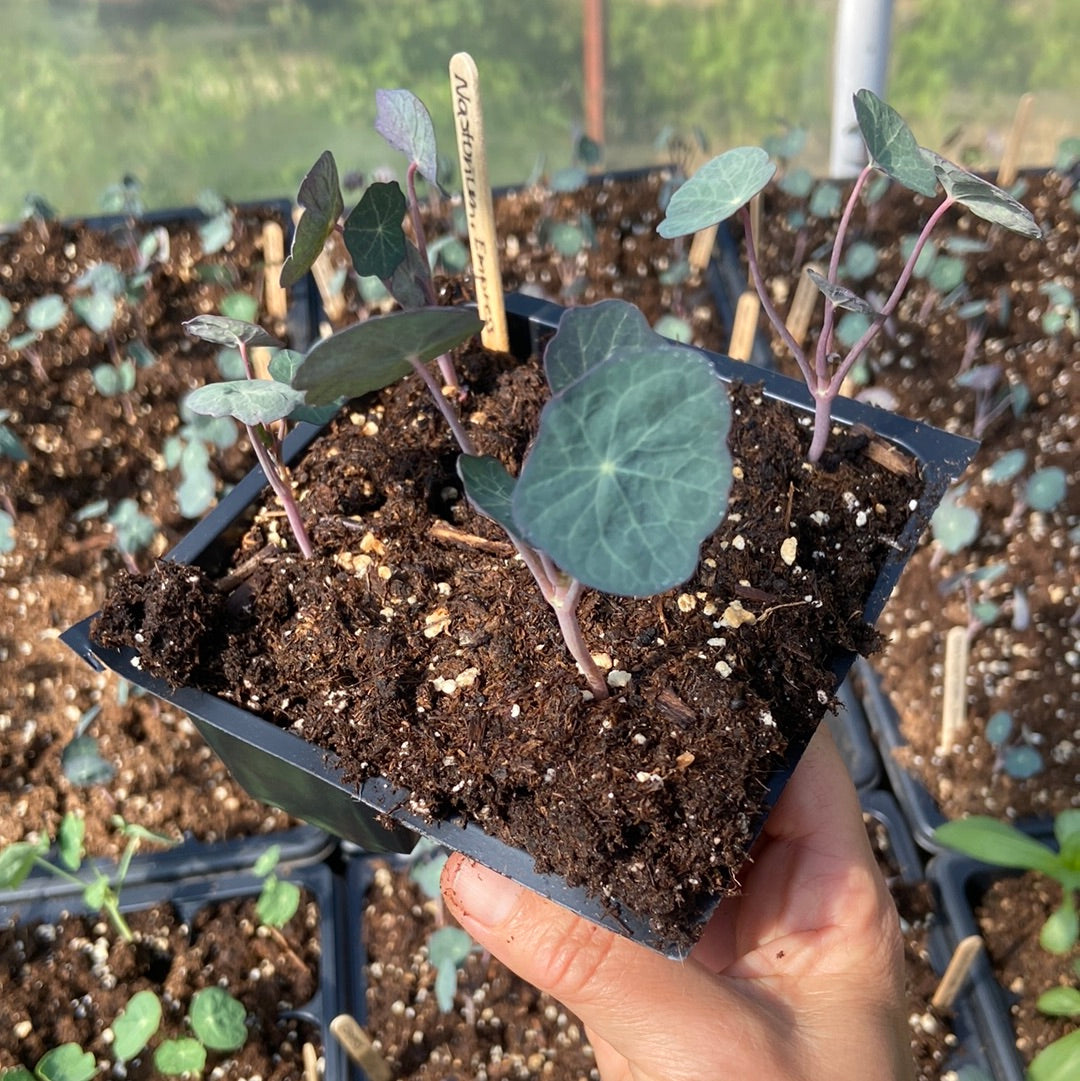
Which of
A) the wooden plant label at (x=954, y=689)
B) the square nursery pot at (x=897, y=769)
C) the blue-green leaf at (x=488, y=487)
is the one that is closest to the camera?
the blue-green leaf at (x=488, y=487)

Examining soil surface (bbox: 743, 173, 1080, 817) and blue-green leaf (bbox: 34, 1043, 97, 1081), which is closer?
blue-green leaf (bbox: 34, 1043, 97, 1081)

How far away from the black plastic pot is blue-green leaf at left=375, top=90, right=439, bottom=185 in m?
1.11

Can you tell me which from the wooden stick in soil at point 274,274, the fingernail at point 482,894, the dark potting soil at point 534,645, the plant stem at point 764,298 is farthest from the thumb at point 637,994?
the wooden stick in soil at point 274,274

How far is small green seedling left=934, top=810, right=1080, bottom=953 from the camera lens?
1.08m

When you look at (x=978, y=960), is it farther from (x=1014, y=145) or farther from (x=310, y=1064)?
(x=1014, y=145)

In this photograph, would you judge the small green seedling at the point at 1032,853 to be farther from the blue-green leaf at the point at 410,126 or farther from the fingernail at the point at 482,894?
the blue-green leaf at the point at 410,126

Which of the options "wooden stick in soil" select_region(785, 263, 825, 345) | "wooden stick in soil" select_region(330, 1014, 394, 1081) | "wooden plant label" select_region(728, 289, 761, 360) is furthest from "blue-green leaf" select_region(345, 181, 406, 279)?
"wooden stick in soil" select_region(785, 263, 825, 345)

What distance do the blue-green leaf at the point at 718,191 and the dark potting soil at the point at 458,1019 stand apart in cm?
92

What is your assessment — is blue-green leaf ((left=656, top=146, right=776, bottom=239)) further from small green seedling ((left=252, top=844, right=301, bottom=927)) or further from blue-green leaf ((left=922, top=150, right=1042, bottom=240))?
small green seedling ((left=252, top=844, right=301, bottom=927))

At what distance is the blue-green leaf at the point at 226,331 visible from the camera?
→ 0.76 m

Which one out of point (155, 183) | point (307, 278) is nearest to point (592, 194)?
point (307, 278)

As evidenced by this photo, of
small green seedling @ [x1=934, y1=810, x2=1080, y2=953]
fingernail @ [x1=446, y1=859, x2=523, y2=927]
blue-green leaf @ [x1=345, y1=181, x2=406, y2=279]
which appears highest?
blue-green leaf @ [x1=345, y1=181, x2=406, y2=279]

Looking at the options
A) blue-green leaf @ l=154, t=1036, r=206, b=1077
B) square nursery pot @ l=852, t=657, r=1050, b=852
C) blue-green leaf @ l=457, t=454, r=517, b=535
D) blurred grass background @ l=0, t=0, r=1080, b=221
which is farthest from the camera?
blurred grass background @ l=0, t=0, r=1080, b=221

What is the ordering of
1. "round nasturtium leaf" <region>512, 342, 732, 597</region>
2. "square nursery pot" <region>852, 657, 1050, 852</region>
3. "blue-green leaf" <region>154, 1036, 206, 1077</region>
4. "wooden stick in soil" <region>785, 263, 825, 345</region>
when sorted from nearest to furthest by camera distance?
1. "round nasturtium leaf" <region>512, 342, 732, 597</region>
2. "blue-green leaf" <region>154, 1036, 206, 1077</region>
3. "square nursery pot" <region>852, 657, 1050, 852</region>
4. "wooden stick in soil" <region>785, 263, 825, 345</region>
